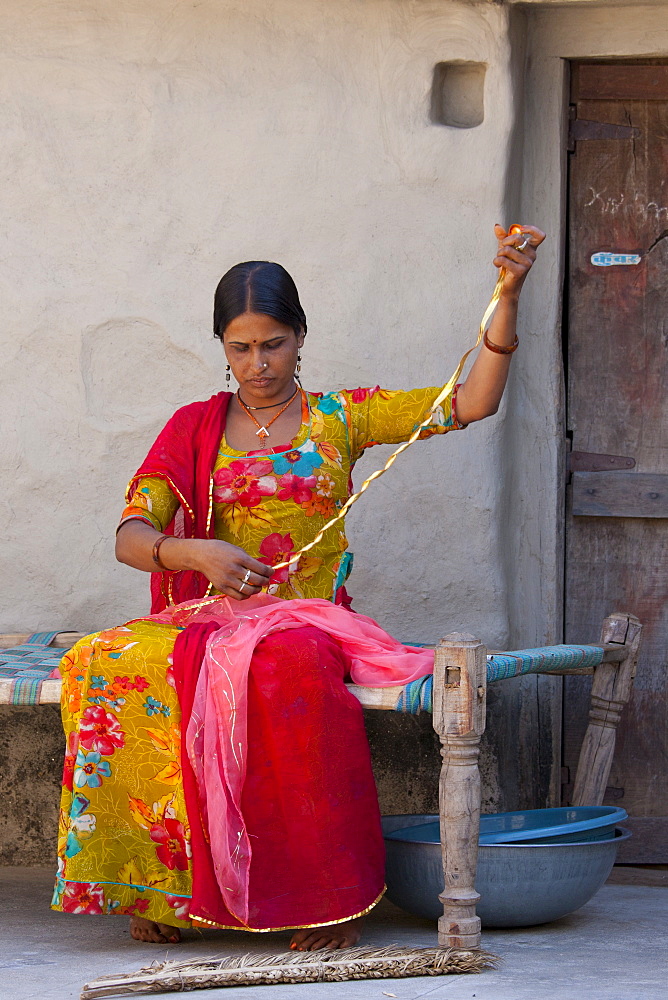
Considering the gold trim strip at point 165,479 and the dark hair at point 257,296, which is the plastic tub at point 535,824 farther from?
the dark hair at point 257,296

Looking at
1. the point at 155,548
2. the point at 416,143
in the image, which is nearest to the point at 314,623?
the point at 155,548

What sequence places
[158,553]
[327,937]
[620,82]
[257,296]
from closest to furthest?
[327,937], [158,553], [257,296], [620,82]

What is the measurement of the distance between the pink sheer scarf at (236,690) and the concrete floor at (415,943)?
0.85 ft

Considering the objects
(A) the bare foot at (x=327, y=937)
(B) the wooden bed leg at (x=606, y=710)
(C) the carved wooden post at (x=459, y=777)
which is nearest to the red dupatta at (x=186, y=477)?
(C) the carved wooden post at (x=459, y=777)

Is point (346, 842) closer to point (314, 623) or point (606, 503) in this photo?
point (314, 623)

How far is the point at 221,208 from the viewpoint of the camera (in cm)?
411

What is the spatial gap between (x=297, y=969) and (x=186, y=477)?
1.22m

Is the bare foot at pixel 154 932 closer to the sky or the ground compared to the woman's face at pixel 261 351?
closer to the ground

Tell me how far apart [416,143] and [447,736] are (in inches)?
73.8

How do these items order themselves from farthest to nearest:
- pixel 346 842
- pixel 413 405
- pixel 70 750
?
1. pixel 413 405
2. pixel 70 750
3. pixel 346 842

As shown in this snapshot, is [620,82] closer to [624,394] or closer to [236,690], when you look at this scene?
[624,394]

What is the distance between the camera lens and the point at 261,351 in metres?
3.38

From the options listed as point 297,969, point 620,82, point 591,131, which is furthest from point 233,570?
point 620,82

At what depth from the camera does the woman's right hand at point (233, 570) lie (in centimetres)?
301
